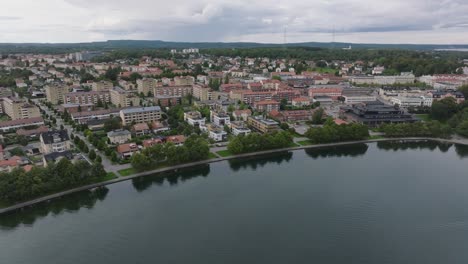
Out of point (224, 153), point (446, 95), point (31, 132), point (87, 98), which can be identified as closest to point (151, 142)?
point (224, 153)

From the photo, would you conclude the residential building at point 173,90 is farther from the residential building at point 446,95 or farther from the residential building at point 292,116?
the residential building at point 446,95

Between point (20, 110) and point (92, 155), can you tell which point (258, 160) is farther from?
point (20, 110)

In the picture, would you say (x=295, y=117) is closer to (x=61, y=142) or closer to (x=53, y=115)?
(x=61, y=142)

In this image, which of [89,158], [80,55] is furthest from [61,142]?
[80,55]

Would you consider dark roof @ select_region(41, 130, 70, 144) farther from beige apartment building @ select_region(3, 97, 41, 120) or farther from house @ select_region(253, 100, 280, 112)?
house @ select_region(253, 100, 280, 112)

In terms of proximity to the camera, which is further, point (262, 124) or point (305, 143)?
point (262, 124)

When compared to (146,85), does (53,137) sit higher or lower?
lower
